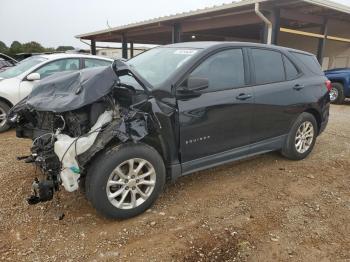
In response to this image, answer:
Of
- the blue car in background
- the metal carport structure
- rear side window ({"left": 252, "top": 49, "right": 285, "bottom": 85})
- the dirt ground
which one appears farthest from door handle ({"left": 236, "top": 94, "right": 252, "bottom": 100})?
the blue car in background

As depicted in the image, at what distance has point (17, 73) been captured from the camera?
6379mm

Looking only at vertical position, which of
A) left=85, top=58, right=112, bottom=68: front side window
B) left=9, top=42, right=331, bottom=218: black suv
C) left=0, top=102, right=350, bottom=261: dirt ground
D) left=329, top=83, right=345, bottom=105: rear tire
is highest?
left=85, top=58, right=112, bottom=68: front side window

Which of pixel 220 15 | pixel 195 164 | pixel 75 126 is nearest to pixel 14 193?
pixel 75 126

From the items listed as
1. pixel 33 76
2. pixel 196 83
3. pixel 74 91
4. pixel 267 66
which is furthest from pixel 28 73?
pixel 267 66

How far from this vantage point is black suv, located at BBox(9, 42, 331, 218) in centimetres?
287

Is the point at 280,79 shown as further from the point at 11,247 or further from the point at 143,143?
the point at 11,247

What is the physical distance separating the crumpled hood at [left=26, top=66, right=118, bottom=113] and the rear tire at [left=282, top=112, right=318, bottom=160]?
276 centimetres

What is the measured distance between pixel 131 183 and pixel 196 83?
1.19 m

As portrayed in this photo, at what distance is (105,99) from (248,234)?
72.3 inches

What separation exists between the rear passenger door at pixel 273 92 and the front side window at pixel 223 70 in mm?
231

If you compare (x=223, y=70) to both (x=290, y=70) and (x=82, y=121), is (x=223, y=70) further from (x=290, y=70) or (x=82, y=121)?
(x=82, y=121)

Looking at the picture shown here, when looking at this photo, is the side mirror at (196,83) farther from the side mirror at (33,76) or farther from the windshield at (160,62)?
the side mirror at (33,76)

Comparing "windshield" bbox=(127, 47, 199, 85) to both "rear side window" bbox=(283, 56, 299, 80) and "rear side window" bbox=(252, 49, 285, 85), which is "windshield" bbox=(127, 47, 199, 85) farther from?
"rear side window" bbox=(283, 56, 299, 80)

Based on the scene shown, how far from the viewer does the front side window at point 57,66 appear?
250 inches
